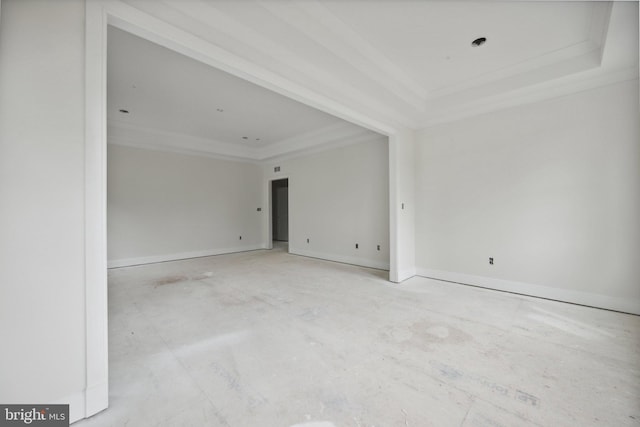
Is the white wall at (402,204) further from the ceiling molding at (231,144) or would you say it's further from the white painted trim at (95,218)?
the white painted trim at (95,218)

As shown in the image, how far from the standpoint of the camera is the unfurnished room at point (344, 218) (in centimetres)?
138

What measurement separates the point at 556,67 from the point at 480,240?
229cm

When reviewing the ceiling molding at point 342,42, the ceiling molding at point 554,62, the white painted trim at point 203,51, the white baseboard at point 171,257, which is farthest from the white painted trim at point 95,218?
the white baseboard at point 171,257

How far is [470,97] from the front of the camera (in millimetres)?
3516

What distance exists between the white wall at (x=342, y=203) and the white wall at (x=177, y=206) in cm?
150

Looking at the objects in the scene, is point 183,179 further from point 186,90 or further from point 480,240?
point 480,240

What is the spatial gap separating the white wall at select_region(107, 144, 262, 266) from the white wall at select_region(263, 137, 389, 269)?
58.9 inches

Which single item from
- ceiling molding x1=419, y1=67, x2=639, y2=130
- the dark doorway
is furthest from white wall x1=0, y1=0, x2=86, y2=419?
the dark doorway

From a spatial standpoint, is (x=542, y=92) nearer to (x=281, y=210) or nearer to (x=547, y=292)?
(x=547, y=292)

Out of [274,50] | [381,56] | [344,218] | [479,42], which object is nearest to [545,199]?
[479,42]

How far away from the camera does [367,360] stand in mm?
1989

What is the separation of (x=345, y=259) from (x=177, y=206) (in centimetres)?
425

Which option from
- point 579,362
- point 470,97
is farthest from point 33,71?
point 470,97

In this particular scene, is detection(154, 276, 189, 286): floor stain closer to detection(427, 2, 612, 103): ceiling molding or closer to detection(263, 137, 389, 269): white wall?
Result: detection(263, 137, 389, 269): white wall
